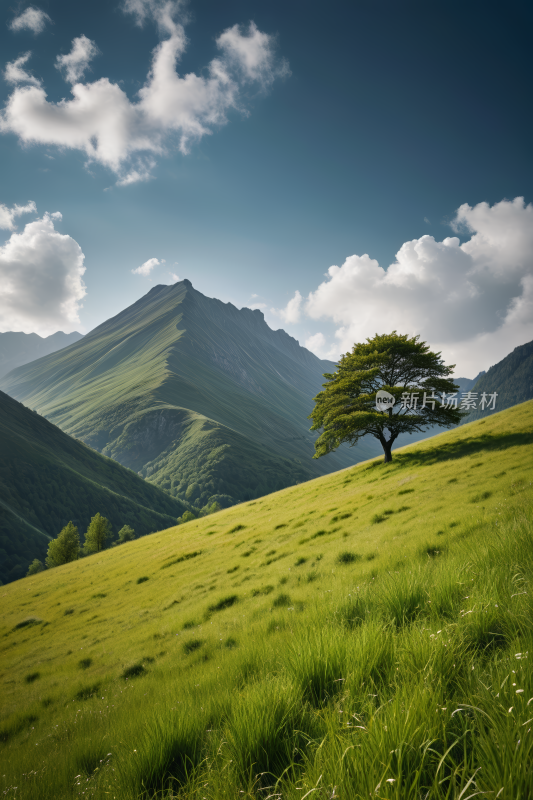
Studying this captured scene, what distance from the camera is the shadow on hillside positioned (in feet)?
83.9

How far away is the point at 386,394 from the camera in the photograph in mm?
32062

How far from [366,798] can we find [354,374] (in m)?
34.0

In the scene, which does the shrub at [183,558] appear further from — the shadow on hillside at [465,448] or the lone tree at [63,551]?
the lone tree at [63,551]

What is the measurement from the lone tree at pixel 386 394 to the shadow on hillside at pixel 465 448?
226cm

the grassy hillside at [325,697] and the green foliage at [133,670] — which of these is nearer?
the grassy hillside at [325,697]

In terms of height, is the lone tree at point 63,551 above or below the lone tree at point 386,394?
below

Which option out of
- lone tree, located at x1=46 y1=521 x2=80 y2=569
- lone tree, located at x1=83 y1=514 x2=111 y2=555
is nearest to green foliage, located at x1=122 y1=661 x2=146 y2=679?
lone tree, located at x1=83 y1=514 x2=111 y2=555

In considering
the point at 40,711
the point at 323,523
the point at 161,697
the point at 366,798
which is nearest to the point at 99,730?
the point at 161,697

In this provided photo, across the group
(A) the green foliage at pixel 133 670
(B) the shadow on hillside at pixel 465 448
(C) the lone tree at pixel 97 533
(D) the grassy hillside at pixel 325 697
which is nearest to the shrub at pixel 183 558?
(D) the grassy hillside at pixel 325 697

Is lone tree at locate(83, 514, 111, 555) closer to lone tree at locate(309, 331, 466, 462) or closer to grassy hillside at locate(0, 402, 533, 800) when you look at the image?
lone tree at locate(309, 331, 466, 462)

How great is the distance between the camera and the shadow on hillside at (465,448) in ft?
83.9

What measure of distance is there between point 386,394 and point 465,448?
27.0 feet

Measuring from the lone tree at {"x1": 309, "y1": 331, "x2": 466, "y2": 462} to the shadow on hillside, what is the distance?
2263 mm

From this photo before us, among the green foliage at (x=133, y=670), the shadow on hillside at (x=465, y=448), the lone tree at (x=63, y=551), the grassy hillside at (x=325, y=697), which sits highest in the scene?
the grassy hillside at (x=325, y=697)
